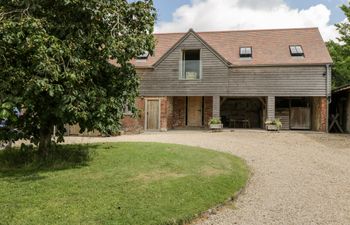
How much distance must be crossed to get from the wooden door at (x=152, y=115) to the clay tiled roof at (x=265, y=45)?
2.57m

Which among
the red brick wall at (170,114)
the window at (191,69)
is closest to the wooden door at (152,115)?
the red brick wall at (170,114)

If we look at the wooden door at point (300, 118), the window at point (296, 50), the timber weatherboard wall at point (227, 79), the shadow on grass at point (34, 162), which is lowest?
the shadow on grass at point (34, 162)

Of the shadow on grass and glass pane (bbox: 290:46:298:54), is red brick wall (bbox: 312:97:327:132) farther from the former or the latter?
the shadow on grass

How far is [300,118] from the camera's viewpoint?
22.0 m

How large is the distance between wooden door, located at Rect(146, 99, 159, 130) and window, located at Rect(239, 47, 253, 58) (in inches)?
255

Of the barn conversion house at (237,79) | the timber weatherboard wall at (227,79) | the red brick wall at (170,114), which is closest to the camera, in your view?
the timber weatherboard wall at (227,79)

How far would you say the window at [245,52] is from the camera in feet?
71.9

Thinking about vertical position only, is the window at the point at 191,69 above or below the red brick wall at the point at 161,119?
above

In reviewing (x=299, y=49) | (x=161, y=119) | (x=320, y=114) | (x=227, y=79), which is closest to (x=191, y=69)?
(x=227, y=79)

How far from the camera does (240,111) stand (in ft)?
80.2

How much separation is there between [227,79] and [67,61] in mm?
14803

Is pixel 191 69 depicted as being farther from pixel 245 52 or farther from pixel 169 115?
→ pixel 245 52

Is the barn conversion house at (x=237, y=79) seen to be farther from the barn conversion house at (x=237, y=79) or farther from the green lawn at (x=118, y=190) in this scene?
the green lawn at (x=118, y=190)

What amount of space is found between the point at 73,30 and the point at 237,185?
513 cm
